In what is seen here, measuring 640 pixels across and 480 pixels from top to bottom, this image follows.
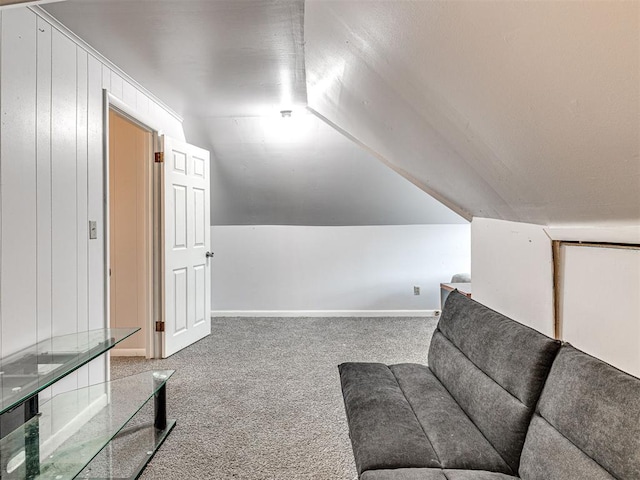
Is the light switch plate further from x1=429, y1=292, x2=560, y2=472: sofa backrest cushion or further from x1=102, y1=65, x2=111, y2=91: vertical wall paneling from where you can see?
x1=429, y1=292, x2=560, y2=472: sofa backrest cushion

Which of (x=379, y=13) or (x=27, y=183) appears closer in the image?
(x=379, y=13)

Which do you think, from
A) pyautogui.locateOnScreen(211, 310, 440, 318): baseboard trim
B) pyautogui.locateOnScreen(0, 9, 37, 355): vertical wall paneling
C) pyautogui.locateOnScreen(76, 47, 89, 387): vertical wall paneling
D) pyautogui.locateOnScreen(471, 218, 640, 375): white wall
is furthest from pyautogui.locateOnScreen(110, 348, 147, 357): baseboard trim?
pyautogui.locateOnScreen(471, 218, 640, 375): white wall

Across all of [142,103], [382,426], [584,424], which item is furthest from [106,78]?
[584,424]

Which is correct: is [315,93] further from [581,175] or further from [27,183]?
[581,175]

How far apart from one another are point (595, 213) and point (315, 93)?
211cm

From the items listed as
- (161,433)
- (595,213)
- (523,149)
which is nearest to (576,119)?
(523,149)

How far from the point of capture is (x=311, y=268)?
507cm

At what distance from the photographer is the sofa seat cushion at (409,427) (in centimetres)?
128

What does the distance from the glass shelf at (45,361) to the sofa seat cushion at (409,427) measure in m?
1.26

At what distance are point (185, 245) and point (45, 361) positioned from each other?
1960mm

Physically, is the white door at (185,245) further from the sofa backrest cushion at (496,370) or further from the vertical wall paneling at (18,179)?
the sofa backrest cushion at (496,370)

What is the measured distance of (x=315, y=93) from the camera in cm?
285

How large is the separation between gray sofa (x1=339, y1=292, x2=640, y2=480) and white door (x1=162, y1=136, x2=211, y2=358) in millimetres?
2133

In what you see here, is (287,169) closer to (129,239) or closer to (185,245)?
(185,245)
